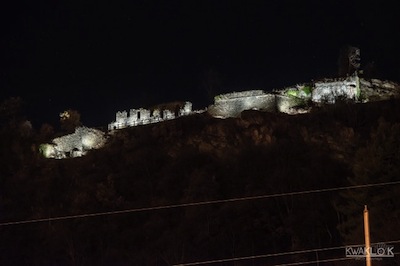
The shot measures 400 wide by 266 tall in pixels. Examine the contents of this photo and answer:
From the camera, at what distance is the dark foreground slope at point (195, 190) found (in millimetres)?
42219

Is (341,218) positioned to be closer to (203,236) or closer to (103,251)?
(203,236)

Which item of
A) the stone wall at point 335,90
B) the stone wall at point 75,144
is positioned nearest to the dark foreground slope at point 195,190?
the stone wall at point 75,144

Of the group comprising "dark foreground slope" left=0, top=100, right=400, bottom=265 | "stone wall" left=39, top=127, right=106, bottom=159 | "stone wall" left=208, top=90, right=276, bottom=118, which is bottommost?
"dark foreground slope" left=0, top=100, right=400, bottom=265

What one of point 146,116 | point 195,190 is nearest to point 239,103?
point 146,116

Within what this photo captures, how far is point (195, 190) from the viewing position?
47.6 m

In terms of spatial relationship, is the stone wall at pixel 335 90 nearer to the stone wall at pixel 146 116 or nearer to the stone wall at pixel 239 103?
the stone wall at pixel 239 103

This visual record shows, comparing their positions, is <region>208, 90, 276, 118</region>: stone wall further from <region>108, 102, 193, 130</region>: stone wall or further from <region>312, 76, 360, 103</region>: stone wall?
<region>312, 76, 360, 103</region>: stone wall

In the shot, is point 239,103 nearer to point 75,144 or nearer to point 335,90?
point 335,90

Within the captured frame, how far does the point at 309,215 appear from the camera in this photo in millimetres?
40531

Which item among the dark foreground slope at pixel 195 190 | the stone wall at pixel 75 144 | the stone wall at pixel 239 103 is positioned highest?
the stone wall at pixel 239 103

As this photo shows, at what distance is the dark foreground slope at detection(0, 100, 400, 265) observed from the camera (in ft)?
139

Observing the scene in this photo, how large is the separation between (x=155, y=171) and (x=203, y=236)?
14.5 meters

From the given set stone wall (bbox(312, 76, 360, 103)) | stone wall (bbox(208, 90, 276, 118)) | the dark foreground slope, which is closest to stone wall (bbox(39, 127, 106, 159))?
the dark foreground slope

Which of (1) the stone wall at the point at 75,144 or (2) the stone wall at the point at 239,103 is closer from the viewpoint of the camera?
(2) the stone wall at the point at 239,103
